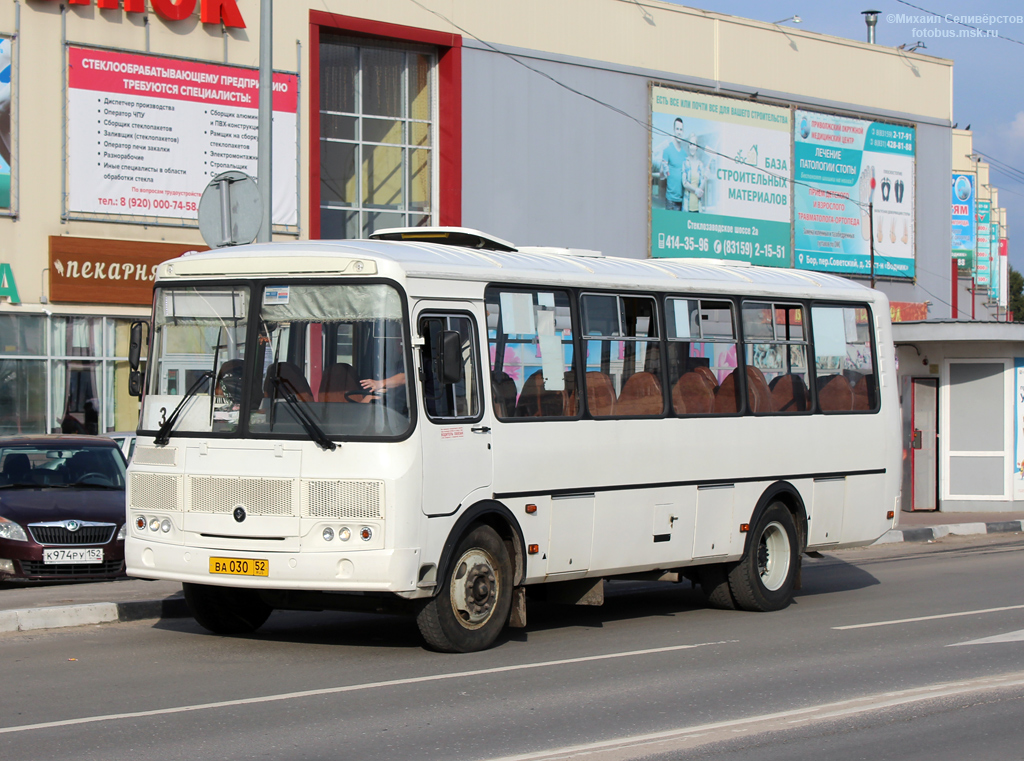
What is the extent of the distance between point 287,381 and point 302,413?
10.7 inches

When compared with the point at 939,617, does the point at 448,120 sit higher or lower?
higher

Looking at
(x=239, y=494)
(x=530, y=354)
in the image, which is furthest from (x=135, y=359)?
(x=530, y=354)

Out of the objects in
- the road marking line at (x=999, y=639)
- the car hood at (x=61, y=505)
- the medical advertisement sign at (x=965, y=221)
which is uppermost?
the medical advertisement sign at (x=965, y=221)

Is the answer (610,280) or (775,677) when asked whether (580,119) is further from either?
(775,677)

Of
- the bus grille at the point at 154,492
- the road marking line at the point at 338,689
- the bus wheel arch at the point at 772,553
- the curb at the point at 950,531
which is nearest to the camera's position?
the road marking line at the point at 338,689

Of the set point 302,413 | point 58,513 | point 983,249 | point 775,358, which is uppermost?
point 983,249

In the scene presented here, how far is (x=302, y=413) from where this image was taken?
9070 mm

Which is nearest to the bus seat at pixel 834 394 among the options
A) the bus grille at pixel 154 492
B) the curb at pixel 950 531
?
the bus grille at pixel 154 492

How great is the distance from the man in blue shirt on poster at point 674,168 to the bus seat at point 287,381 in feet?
84.9

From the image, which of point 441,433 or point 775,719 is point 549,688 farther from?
point 441,433

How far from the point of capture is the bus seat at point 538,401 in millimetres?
10016

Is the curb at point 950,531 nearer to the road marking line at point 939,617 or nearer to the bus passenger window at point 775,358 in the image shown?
the road marking line at point 939,617

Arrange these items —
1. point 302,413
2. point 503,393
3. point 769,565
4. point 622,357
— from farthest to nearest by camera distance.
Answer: point 769,565 < point 622,357 < point 503,393 < point 302,413

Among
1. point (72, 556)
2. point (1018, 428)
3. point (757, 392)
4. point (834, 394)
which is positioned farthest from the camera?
point (1018, 428)
